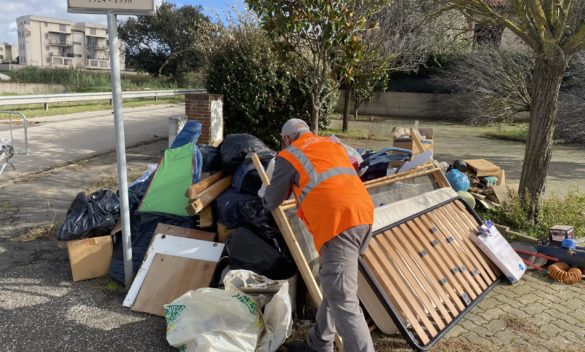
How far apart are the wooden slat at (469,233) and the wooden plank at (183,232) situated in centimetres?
220

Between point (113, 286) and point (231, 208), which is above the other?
point (231, 208)

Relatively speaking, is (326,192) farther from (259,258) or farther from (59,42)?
(59,42)

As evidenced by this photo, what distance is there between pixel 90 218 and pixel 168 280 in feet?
3.37

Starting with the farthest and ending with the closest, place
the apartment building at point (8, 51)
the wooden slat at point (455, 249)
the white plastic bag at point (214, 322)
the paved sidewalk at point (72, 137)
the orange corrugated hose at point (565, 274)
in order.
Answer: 1. the apartment building at point (8, 51)
2. the paved sidewalk at point (72, 137)
3. the orange corrugated hose at point (565, 274)
4. the wooden slat at point (455, 249)
5. the white plastic bag at point (214, 322)

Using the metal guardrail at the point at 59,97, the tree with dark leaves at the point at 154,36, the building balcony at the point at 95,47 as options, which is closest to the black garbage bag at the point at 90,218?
the metal guardrail at the point at 59,97

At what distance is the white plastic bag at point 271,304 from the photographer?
2.89m

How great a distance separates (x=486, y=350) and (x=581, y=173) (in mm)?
7905

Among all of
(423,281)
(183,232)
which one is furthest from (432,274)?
(183,232)

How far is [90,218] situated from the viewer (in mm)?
3996

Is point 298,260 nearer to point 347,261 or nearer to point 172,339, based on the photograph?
point 347,261

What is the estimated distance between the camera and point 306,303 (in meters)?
3.47

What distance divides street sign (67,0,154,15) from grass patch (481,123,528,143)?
1399 cm

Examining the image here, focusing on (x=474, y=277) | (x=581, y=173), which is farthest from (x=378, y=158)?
(x=581, y=173)

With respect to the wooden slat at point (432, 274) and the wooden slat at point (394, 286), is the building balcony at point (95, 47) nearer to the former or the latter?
the wooden slat at point (432, 274)
